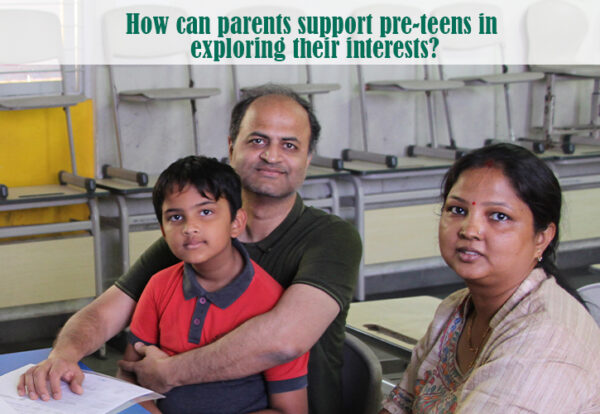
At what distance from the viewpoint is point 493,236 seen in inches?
49.5

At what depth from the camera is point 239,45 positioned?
439cm

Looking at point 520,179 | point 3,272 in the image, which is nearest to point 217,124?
point 3,272

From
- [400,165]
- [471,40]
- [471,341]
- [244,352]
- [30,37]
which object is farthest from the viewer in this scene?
[471,40]

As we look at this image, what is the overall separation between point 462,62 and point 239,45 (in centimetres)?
151

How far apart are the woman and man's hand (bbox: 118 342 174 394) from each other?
0.46m

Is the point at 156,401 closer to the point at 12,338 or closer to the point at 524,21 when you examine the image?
the point at 12,338

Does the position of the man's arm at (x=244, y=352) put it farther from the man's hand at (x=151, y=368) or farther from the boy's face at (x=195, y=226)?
the boy's face at (x=195, y=226)

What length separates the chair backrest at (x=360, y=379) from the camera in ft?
5.00

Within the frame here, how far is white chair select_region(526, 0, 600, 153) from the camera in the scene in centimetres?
511

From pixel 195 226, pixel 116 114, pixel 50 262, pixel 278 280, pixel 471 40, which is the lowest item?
pixel 50 262

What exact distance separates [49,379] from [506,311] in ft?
2.54

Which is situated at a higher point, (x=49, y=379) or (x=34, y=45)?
(x=34, y=45)

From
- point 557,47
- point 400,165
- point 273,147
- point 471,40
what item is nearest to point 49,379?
point 273,147

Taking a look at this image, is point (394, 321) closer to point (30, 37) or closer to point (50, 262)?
point (50, 262)
